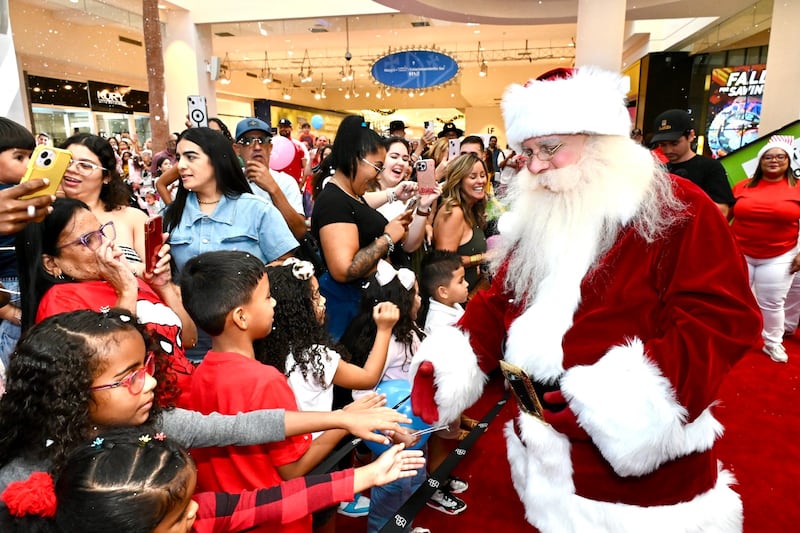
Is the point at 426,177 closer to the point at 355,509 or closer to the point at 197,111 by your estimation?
the point at 197,111

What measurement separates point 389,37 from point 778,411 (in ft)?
38.7

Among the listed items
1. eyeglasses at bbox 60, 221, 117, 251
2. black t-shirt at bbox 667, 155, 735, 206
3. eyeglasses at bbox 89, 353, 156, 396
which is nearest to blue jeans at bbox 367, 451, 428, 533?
eyeglasses at bbox 89, 353, 156, 396

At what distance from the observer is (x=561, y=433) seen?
137 centimetres

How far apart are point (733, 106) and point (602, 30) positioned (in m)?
6.06

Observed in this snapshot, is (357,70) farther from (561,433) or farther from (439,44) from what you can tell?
(561,433)

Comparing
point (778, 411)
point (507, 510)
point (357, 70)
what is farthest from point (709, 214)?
point (357, 70)

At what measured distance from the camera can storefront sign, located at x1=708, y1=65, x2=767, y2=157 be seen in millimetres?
9750

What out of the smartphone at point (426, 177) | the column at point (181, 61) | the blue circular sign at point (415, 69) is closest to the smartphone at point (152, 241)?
the smartphone at point (426, 177)

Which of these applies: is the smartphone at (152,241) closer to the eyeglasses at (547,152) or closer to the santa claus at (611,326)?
the santa claus at (611,326)

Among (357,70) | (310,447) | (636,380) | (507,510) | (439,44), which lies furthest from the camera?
(357,70)

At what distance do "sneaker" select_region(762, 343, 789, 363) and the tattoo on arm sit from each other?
3.56m

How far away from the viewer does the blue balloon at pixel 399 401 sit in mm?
1996

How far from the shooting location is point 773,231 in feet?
12.9

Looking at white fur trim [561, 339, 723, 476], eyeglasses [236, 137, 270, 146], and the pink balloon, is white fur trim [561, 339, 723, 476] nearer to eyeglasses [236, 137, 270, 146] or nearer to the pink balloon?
eyeglasses [236, 137, 270, 146]
